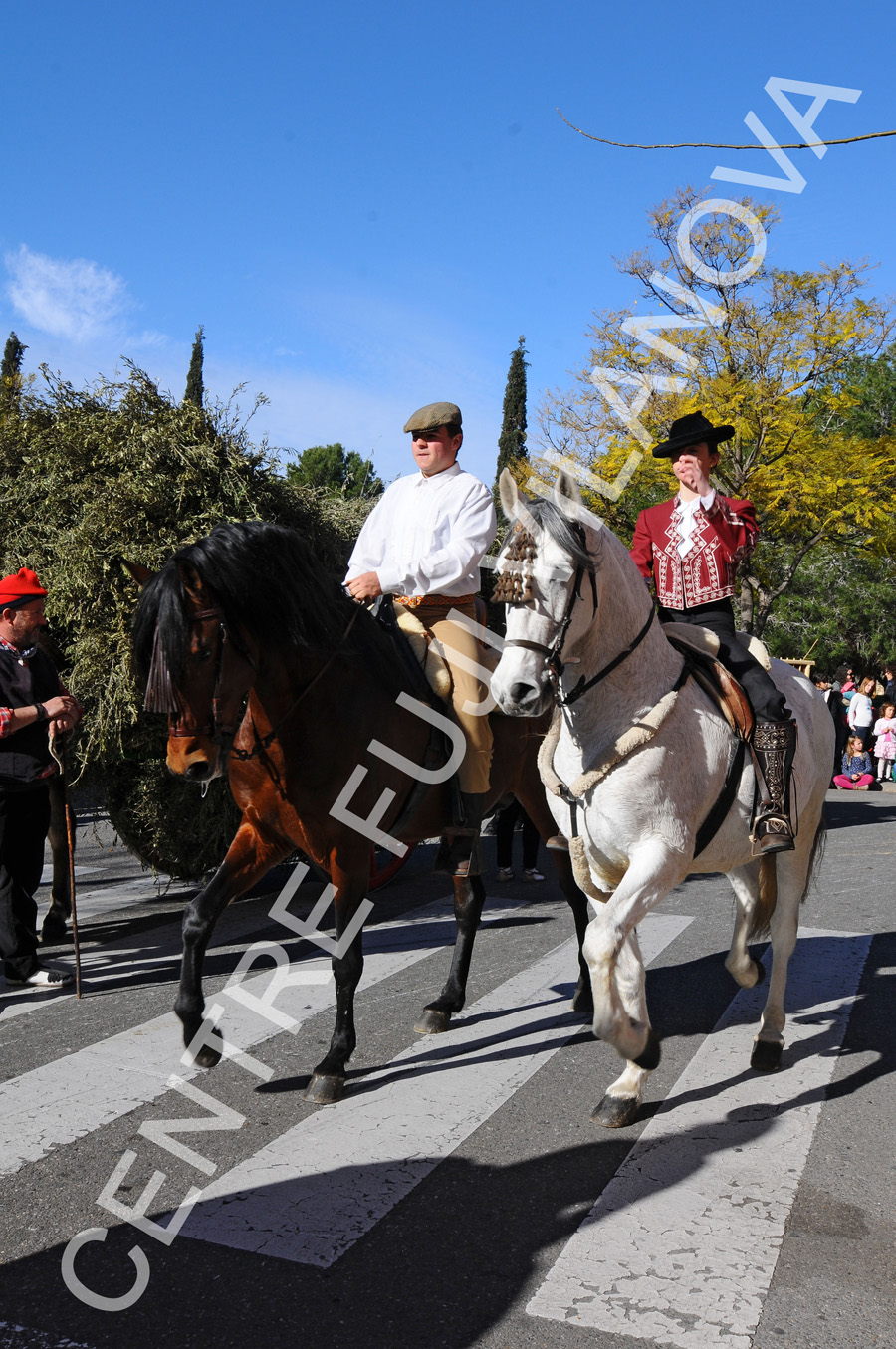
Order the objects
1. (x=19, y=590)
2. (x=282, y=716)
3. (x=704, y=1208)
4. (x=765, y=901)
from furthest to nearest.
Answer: (x=19, y=590), (x=765, y=901), (x=282, y=716), (x=704, y=1208)

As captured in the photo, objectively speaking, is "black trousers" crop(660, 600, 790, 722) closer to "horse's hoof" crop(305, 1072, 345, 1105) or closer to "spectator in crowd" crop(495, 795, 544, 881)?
"horse's hoof" crop(305, 1072, 345, 1105)

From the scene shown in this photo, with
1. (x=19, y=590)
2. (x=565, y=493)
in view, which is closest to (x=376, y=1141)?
(x=565, y=493)

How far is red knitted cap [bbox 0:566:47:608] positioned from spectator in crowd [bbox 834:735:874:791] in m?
15.5

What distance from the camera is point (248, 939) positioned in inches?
261

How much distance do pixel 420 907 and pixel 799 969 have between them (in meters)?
2.85

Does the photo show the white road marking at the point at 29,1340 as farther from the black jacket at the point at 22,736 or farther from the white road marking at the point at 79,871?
the white road marking at the point at 79,871

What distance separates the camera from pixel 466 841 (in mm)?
5016

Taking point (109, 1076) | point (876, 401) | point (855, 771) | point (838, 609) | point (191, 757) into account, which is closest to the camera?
point (191, 757)

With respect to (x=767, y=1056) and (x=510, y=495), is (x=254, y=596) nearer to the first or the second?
(x=510, y=495)

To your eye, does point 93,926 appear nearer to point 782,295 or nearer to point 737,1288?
point 737,1288

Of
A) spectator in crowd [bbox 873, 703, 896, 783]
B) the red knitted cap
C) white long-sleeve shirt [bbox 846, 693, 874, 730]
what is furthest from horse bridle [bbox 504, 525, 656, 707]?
white long-sleeve shirt [bbox 846, 693, 874, 730]

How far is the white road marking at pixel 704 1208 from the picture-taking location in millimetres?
2684

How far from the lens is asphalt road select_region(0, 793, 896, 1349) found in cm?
267

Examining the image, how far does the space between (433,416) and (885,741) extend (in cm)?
1531
